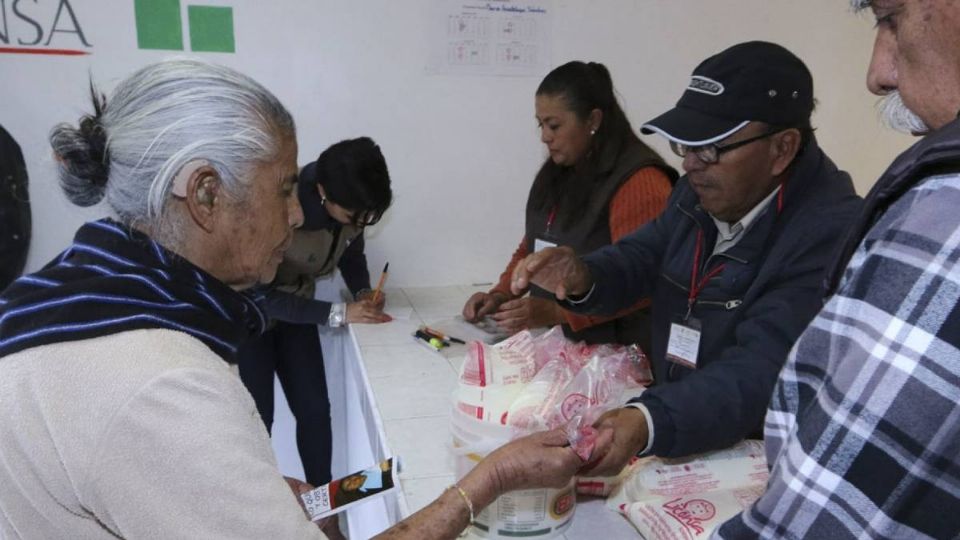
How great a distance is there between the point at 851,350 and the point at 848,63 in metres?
2.81

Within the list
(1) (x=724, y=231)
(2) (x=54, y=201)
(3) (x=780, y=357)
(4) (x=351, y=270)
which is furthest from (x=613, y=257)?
(2) (x=54, y=201)

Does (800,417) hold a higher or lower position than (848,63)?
lower

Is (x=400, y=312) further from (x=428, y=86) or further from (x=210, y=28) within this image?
(x=210, y=28)

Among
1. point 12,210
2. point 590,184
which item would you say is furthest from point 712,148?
point 12,210

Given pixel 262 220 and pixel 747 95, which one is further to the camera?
pixel 747 95

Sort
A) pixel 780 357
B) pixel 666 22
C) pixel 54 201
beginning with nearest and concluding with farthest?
pixel 780 357 → pixel 54 201 → pixel 666 22

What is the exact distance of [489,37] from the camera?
239 cm

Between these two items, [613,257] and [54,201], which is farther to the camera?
[54,201]

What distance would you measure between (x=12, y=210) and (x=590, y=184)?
192cm

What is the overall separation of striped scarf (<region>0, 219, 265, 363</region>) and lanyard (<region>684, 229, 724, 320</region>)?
0.85 meters

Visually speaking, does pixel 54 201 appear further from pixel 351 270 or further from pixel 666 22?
pixel 666 22

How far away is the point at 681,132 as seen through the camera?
118 cm

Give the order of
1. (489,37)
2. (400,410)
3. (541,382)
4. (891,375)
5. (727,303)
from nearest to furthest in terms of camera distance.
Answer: (891,375), (541,382), (727,303), (400,410), (489,37)

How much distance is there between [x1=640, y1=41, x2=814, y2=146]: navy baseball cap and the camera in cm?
113
